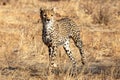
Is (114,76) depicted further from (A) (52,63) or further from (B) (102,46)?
(B) (102,46)

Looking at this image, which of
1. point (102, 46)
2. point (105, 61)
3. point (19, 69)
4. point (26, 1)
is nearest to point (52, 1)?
point (26, 1)

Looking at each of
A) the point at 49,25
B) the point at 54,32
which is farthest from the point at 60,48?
the point at 49,25

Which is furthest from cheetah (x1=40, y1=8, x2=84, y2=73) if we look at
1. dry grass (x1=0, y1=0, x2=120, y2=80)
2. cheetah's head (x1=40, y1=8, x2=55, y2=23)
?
dry grass (x1=0, y1=0, x2=120, y2=80)

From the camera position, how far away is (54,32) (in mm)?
9602

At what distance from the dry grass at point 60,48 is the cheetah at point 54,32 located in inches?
13.8

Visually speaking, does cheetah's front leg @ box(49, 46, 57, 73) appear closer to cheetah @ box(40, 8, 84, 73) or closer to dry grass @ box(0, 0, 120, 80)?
cheetah @ box(40, 8, 84, 73)

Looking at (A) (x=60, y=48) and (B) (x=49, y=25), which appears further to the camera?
(A) (x=60, y=48)

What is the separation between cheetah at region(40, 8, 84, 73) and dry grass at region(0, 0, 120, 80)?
35cm

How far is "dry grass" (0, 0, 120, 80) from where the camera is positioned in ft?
30.7

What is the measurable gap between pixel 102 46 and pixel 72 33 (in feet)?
6.64

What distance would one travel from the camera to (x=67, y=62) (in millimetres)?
10625

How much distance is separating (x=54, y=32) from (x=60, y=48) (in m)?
2.03

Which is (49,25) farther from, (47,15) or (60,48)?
(60,48)

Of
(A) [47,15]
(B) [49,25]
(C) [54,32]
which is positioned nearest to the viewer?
(A) [47,15]
